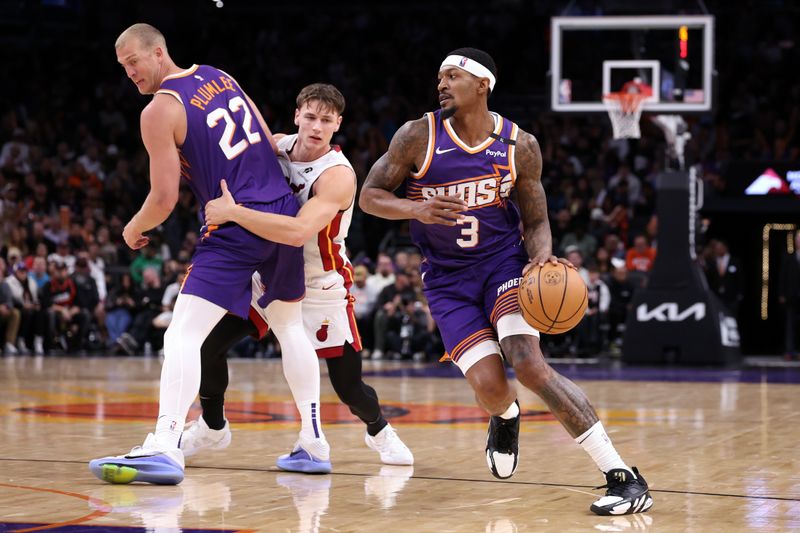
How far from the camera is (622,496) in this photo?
16.6 ft

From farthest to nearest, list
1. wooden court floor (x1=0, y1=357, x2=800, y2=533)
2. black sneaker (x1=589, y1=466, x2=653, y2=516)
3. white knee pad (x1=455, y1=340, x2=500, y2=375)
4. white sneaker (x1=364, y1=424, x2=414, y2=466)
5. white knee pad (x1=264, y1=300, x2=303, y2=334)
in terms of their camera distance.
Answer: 1. white sneaker (x1=364, y1=424, x2=414, y2=466)
2. white knee pad (x1=264, y1=300, x2=303, y2=334)
3. white knee pad (x1=455, y1=340, x2=500, y2=375)
4. black sneaker (x1=589, y1=466, x2=653, y2=516)
5. wooden court floor (x1=0, y1=357, x2=800, y2=533)

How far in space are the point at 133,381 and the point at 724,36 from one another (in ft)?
44.7

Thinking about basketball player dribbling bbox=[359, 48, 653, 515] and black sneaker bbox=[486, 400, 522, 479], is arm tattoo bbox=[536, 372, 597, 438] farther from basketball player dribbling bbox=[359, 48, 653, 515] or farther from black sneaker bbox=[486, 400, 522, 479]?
black sneaker bbox=[486, 400, 522, 479]

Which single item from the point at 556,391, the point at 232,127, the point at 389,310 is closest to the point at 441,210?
the point at 556,391

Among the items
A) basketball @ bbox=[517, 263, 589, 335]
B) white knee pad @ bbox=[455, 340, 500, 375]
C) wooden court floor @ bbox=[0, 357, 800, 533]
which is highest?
basketball @ bbox=[517, 263, 589, 335]

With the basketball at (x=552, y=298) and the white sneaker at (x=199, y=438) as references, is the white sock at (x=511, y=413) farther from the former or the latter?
the white sneaker at (x=199, y=438)

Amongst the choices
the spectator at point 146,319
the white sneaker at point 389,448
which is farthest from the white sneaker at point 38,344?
the white sneaker at point 389,448

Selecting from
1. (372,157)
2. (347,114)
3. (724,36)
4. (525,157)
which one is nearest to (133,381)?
(525,157)

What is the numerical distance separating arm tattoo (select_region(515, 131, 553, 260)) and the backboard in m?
8.71

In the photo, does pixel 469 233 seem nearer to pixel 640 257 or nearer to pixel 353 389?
pixel 353 389

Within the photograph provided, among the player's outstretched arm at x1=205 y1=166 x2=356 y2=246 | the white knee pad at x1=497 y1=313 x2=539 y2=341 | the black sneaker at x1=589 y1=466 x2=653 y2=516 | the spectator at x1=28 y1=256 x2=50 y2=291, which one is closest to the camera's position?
the black sneaker at x1=589 y1=466 x2=653 y2=516

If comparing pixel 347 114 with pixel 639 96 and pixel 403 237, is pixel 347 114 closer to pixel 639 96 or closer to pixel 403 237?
pixel 403 237

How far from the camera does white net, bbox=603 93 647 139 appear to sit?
14.2 meters

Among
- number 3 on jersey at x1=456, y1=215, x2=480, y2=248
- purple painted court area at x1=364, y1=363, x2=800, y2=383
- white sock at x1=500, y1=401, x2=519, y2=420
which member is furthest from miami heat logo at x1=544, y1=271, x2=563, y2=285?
purple painted court area at x1=364, y1=363, x2=800, y2=383
